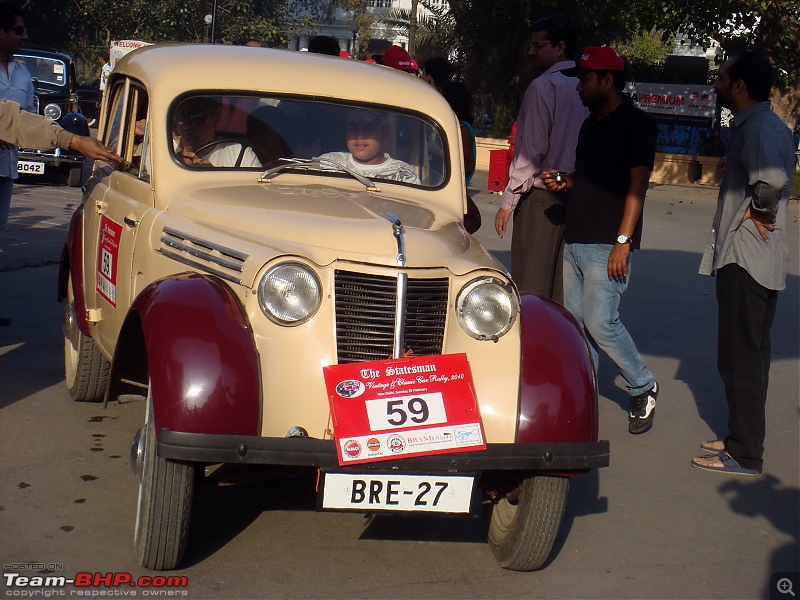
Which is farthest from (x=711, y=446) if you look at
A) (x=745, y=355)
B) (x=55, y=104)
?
(x=55, y=104)

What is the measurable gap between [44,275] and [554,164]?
5095 millimetres

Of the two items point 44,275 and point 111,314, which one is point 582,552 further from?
point 44,275

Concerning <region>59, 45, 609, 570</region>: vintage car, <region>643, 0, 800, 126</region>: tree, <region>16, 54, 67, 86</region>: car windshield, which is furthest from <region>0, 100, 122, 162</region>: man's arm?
<region>643, 0, 800, 126</region>: tree

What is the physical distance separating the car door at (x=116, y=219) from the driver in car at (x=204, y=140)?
242 mm

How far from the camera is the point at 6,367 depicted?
6812mm

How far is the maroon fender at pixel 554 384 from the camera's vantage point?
398 centimetres

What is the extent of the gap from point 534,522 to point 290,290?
125 cm

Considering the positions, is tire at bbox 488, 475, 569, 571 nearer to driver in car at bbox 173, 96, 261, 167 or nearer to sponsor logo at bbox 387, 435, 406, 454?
sponsor logo at bbox 387, 435, 406, 454

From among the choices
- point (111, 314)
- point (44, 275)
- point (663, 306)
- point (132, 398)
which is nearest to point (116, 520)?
point (132, 398)

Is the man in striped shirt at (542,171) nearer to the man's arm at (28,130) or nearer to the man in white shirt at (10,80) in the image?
the man's arm at (28,130)

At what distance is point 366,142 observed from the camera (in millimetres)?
5320

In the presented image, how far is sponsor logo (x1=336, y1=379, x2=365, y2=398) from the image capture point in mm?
3887

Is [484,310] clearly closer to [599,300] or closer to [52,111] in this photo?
[599,300]

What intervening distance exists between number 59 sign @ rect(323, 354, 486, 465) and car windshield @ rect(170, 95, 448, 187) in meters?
1.52
